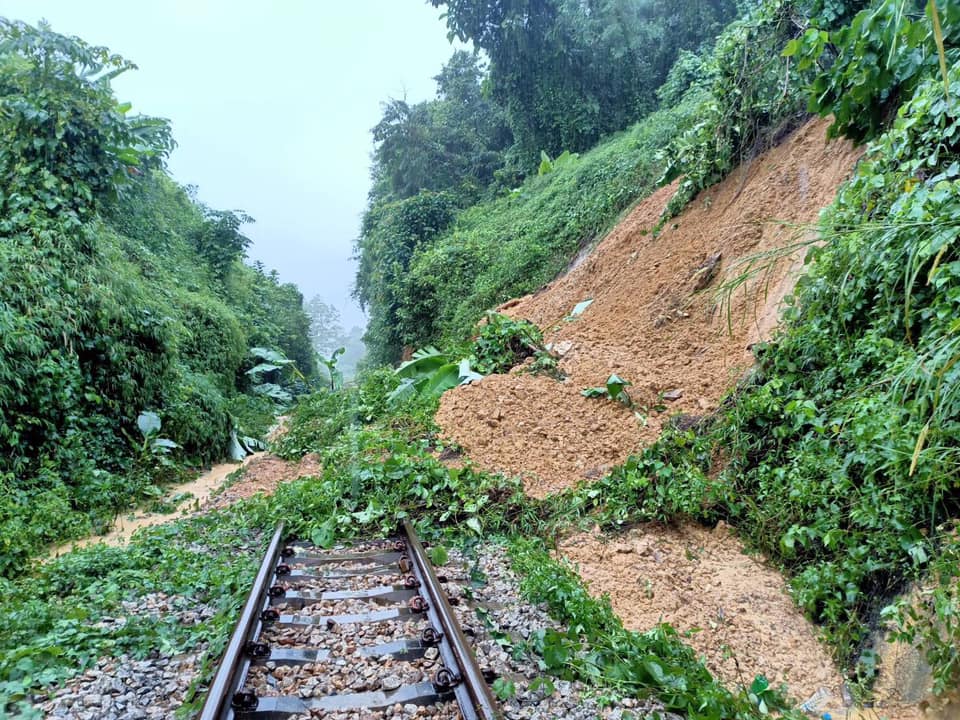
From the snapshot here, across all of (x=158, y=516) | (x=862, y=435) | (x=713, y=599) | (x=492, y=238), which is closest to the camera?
(x=862, y=435)

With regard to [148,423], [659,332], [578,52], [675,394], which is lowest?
[675,394]

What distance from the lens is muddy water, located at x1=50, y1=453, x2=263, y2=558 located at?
237 inches

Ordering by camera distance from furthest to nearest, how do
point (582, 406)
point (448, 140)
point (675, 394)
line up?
point (448, 140) → point (582, 406) → point (675, 394)

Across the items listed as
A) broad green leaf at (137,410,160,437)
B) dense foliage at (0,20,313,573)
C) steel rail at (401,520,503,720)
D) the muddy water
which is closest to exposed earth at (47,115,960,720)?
the muddy water

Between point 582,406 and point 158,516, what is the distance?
5.34m

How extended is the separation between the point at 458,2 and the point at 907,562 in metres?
23.0

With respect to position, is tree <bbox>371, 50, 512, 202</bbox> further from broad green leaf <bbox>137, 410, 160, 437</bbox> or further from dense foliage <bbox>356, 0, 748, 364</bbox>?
broad green leaf <bbox>137, 410, 160, 437</bbox>

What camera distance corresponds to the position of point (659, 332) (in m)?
7.81

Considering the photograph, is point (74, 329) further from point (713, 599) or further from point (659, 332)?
point (713, 599)

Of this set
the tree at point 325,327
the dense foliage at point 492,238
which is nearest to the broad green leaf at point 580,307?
the dense foliage at point 492,238

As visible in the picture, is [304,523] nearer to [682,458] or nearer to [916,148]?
[682,458]

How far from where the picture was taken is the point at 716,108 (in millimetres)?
9289

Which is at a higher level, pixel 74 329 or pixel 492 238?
pixel 492 238

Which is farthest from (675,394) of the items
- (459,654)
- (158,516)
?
(158,516)
